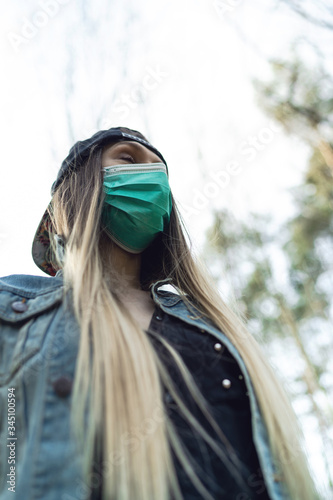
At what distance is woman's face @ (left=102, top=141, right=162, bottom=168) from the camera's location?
2.09 meters

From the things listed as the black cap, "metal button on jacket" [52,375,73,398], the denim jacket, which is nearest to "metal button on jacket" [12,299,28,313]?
the denim jacket

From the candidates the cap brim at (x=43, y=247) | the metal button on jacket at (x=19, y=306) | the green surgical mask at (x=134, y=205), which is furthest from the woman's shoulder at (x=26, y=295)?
the cap brim at (x=43, y=247)

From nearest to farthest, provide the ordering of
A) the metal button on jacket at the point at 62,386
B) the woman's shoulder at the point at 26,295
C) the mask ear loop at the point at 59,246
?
the metal button on jacket at the point at 62,386 < the woman's shoulder at the point at 26,295 < the mask ear loop at the point at 59,246

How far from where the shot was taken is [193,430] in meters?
1.24

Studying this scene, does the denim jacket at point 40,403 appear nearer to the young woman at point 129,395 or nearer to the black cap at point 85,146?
the young woman at point 129,395

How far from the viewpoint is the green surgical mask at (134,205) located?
1.90 m

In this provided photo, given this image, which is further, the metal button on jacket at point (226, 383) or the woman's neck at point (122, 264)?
the woman's neck at point (122, 264)

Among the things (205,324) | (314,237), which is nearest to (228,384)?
(205,324)

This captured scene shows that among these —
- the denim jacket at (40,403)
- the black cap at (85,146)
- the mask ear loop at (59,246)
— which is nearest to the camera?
the denim jacket at (40,403)

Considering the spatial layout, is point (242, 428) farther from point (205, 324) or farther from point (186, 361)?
point (205, 324)

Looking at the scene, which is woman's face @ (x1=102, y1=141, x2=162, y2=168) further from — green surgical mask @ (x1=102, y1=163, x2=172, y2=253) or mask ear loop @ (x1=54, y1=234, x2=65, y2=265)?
mask ear loop @ (x1=54, y1=234, x2=65, y2=265)

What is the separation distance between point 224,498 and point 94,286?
75cm

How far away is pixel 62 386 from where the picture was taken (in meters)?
1.18

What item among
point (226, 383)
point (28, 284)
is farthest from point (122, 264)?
point (226, 383)
